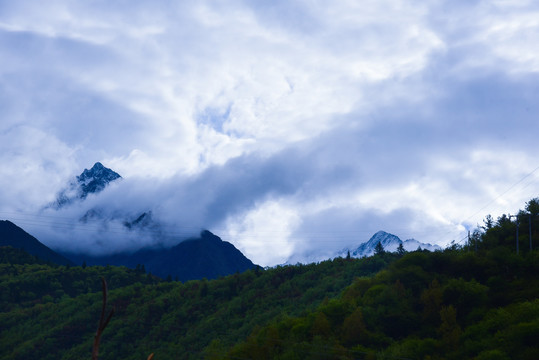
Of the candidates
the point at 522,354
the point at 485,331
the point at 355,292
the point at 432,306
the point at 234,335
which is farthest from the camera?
the point at 234,335

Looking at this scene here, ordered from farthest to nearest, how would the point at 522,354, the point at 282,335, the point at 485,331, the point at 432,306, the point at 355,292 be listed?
the point at 355,292 → the point at 282,335 → the point at 432,306 → the point at 485,331 → the point at 522,354

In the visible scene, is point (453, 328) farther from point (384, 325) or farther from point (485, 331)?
point (384, 325)

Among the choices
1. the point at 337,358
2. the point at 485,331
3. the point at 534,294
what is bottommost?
the point at 337,358

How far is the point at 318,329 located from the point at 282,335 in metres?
11.0

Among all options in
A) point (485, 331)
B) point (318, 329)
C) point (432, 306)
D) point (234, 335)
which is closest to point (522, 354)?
point (485, 331)

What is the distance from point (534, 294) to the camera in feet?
332

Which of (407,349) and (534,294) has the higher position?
(534,294)

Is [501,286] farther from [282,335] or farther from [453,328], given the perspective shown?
[282,335]

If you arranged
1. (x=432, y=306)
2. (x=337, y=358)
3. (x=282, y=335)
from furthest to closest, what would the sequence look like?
1. (x=282, y=335)
2. (x=432, y=306)
3. (x=337, y=358)

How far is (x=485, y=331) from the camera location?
3666 inches

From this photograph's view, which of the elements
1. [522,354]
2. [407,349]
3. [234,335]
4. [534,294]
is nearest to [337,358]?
[407,349]

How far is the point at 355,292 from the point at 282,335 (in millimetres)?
26043

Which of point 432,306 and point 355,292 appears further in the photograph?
point 355,292

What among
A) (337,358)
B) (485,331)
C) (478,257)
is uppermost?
(478,257)
